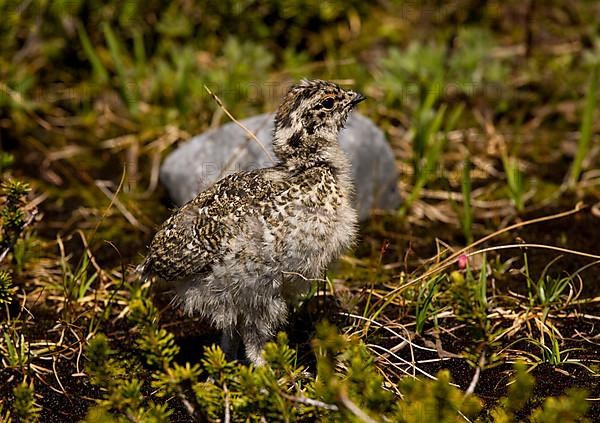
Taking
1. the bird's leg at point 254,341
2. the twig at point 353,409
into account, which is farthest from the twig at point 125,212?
the twig at point 353,409

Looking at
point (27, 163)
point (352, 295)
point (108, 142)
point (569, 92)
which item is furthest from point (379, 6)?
point (352, 295)

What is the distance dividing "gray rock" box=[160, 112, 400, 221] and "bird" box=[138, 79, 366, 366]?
1.41 metres

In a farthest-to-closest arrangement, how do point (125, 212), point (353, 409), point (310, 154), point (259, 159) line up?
1. point (125, 212)
2. point (259, 159)
3. point (310, 154)
4. point (353, 409)

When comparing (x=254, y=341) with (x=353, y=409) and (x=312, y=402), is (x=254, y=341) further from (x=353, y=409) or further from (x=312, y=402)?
(x=353, y=409)

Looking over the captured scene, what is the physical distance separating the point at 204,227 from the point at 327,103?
789 millimetres

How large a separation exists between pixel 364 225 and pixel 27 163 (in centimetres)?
252

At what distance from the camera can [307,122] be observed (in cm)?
385

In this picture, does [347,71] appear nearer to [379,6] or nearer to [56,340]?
[379,6]

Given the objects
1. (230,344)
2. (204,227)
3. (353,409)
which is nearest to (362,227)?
(230,344)

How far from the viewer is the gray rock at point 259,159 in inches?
212

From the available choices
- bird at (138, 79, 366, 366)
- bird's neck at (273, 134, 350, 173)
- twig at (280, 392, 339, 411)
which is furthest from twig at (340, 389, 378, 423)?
bird's neck at (273, 134, 350, 173)

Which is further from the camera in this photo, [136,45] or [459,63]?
[136,45]

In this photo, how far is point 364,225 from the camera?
17.9 ft

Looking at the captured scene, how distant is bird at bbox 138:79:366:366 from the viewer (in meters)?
3.54
